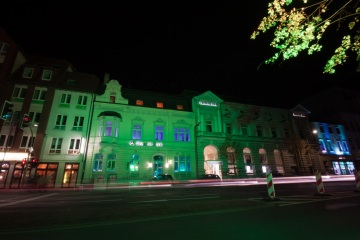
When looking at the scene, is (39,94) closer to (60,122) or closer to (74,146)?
(60,122)

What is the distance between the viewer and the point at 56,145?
25359mm

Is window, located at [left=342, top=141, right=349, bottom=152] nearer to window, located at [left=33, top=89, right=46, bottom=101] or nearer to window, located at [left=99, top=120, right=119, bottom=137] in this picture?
window, located at [left=99, top=120, right=119, bottom=137]

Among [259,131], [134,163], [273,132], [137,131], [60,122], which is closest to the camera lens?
[60,122]

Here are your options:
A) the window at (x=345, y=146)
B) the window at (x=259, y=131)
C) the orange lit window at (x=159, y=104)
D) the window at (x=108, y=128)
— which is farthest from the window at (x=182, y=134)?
the window at (x=345, y=146)

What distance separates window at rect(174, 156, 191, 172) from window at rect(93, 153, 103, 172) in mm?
10883

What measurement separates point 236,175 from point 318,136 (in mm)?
24023

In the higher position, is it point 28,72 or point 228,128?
point 28,72

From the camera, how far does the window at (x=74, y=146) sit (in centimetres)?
2550

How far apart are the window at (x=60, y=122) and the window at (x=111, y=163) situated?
803 cm

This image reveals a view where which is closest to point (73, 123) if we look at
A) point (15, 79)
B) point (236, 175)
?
point (15, 79)

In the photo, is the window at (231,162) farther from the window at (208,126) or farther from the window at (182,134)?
the window at (182,134)

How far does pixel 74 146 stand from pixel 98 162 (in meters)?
4.18

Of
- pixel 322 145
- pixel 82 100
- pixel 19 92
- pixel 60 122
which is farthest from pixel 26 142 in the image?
pixel 322 145

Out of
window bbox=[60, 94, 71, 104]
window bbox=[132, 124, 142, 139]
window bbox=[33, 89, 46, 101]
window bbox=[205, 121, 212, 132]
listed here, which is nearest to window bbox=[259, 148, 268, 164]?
window bbox=[205, 121, 212, 132]
